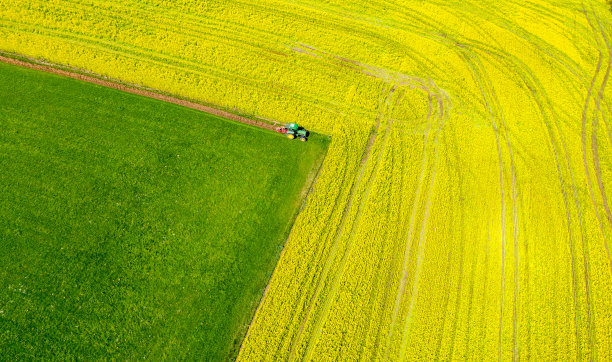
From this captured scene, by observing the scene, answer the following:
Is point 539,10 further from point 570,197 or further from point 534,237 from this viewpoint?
point 534,237

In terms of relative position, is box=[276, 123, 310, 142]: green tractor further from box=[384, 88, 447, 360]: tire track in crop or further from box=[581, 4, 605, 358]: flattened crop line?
box=[581, 4, 605, 358]: flattened crop line

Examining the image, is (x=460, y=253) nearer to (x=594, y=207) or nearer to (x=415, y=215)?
(x=415, y=215)

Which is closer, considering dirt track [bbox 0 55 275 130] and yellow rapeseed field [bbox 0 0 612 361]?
yellow rapeseed field [bbox 0 0 612 361]

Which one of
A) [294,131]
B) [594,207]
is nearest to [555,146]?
[594,207]

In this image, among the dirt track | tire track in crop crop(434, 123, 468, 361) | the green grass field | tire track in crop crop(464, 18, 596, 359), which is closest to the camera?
the green grass field

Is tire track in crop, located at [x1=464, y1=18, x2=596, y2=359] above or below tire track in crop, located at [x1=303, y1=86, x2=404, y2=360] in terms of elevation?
above

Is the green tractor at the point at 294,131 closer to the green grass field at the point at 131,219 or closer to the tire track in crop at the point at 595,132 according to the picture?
the green grass field at the point at 131,219

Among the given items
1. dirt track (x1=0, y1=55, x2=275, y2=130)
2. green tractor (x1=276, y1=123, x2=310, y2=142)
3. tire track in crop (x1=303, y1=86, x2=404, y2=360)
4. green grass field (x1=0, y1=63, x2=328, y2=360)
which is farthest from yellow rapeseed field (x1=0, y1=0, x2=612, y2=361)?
green grass field (x1=0, y1=63, x2=328, y2=360)
